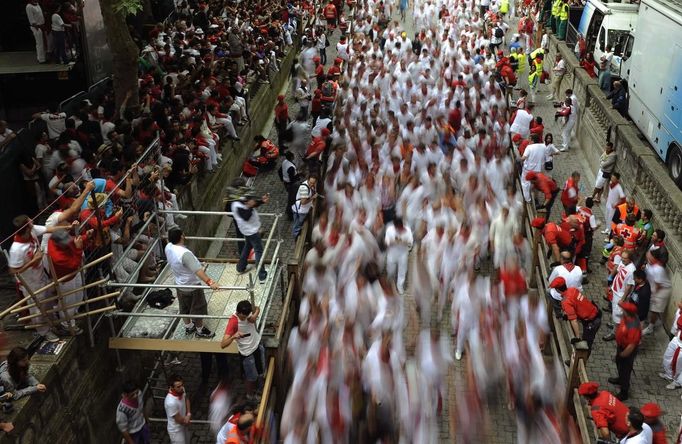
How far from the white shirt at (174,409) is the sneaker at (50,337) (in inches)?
54.6

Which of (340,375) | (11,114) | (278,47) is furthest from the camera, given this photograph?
(278,47)

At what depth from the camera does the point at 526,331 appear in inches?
343

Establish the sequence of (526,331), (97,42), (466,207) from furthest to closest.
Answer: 1. (97,42)
2. (466,207)
3. (526,331)

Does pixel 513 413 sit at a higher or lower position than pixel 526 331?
lower

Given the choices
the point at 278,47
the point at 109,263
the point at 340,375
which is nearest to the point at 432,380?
the point at 340,375

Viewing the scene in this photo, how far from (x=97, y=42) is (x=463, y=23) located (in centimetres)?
1332

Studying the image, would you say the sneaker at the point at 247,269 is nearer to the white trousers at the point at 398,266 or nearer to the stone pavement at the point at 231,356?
the stone pavement at the point at 231,356

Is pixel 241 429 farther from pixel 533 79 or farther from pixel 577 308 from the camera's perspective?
pixel 533 79

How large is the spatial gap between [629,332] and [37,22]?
1324 cm

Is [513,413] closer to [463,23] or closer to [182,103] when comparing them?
[182,103]

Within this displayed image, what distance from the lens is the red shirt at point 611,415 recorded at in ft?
24.9

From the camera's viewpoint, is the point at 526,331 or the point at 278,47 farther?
the point at 278,47

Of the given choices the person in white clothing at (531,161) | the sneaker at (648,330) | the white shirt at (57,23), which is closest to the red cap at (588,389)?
the sneaker at (648,330)

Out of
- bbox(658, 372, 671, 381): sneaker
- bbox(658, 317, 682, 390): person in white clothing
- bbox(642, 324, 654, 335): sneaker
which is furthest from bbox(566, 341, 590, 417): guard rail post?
bbox(642, 324, 654, 335): sneaker
